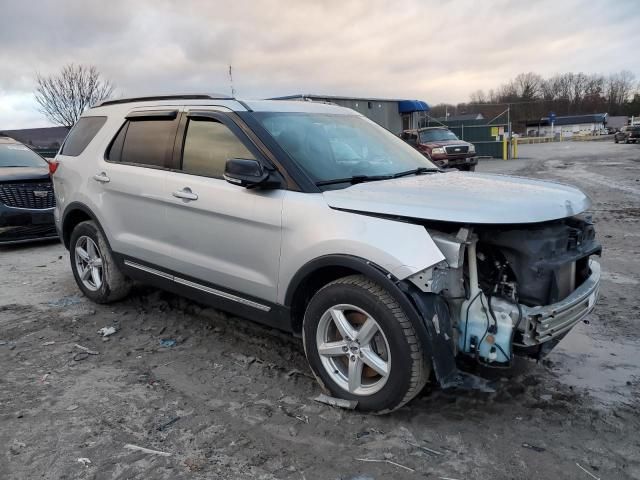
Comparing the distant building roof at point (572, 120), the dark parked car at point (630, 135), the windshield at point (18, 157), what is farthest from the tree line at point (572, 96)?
the windshield at point (18, 157)

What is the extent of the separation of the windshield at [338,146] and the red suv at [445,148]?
16048 mm

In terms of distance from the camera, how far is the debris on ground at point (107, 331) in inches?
183

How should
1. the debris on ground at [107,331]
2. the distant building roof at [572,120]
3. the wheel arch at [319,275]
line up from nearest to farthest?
1. the wheel arch at [319,275]
2. the debris on ground at [107,331]
3. the distant building roof at [572,120]

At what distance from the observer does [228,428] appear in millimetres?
3133

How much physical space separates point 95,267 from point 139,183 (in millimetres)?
1348

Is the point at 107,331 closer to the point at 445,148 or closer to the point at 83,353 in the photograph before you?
the point at 83,353

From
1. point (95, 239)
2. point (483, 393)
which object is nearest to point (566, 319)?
point (483, 393)

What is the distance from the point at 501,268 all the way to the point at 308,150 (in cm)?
155

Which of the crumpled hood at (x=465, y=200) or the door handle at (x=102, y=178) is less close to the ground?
the door handle at (x=102, y=178)

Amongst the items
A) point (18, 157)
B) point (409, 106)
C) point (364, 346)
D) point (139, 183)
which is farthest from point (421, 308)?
point (409, 106)

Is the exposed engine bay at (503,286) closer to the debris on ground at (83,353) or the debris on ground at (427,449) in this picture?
the debris on ground at (427,449)

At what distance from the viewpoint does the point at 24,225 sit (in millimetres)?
8359

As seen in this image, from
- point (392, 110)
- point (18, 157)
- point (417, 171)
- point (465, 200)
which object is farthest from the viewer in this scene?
point (392, 110)

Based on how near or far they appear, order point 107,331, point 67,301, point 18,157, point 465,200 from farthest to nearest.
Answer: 1. point 18,157
2. point 67,301
3. point 107,331
4. point 465,200
